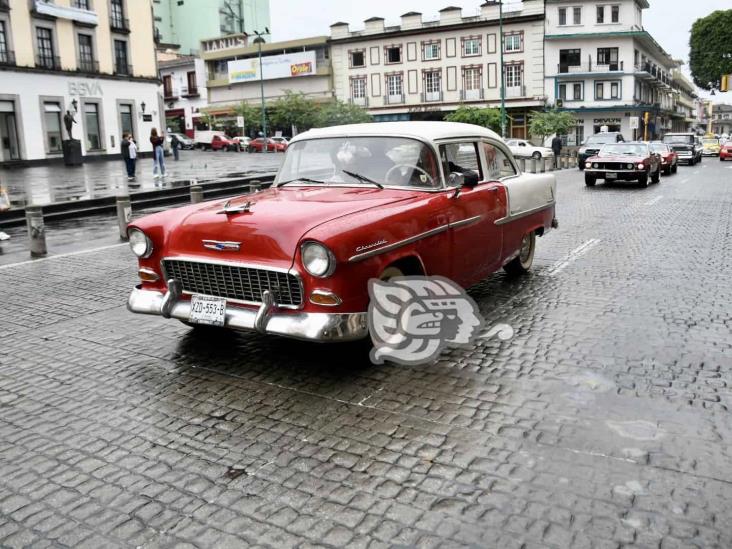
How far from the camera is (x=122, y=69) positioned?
44.3 m

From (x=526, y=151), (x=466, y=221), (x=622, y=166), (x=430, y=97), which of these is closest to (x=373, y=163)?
(x=466, y=221)

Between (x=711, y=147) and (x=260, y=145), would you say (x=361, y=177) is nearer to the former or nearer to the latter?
(x=711, y=147)

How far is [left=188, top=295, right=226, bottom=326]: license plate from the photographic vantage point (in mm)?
5016

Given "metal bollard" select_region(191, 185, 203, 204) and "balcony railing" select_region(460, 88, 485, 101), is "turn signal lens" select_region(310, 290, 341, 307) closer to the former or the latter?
"metal bollard" select_region(191, 185, 203, 204)

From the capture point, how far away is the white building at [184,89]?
7794 centimetres

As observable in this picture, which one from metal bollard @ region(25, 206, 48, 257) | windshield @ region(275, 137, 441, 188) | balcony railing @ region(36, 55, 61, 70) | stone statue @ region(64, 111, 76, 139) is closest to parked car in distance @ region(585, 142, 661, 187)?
metal bollard @ region(25, 206, 48, 257)

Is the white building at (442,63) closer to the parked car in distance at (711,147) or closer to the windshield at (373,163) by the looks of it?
the parked car in distance at (711,147)

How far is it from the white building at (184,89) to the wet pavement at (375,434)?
75.0m

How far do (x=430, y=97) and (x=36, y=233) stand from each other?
5505 centimetres

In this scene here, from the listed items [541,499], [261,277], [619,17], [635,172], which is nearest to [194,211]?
[261,277]

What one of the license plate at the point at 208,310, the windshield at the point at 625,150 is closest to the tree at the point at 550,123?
the windshield at the point at 625,150

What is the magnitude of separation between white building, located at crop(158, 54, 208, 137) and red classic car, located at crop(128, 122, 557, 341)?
74316mm

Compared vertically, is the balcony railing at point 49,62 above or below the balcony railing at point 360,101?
above

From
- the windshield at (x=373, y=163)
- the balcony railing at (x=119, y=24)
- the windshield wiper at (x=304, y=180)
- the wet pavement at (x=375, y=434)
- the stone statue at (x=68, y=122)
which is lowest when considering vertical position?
the wet pavement at (x=375, y=434)
